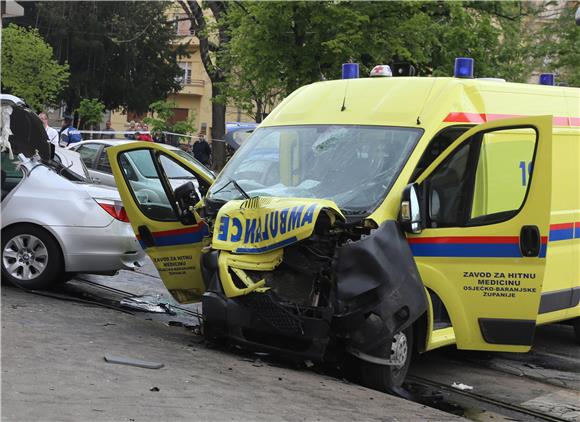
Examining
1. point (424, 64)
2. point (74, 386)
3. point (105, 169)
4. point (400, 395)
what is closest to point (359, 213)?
point (400, 395)

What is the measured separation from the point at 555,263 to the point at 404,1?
12745mm

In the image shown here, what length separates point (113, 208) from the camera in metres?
9.09

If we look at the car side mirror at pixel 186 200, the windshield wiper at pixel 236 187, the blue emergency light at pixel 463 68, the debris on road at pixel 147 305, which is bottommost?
the debris on road at pixel 147 305

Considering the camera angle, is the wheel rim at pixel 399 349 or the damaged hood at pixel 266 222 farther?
the wheel rim at pixel 399 349

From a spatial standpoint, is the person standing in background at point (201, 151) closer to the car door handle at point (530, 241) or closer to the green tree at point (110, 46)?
the car door handle at point (530, 241)

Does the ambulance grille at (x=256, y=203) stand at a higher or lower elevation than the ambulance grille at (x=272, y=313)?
higher

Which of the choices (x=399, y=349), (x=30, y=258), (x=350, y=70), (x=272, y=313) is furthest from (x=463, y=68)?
(x=30, y=258)

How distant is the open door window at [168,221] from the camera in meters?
7.68

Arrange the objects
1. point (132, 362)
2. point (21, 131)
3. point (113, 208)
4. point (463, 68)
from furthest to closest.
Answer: point (21, 131) → point (113, 208) → point (463, 68) → point (132, 362)

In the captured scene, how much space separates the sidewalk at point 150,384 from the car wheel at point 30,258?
1.31 meters

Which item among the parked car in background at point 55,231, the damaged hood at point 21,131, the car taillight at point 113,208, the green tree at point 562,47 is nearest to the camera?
the parked car in background at point 55,231

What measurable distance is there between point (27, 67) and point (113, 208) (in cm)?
2869

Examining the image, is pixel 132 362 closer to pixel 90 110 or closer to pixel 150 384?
pixel 150 384

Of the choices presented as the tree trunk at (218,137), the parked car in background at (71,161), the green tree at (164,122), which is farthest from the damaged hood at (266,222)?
the green tree at (164,122)
